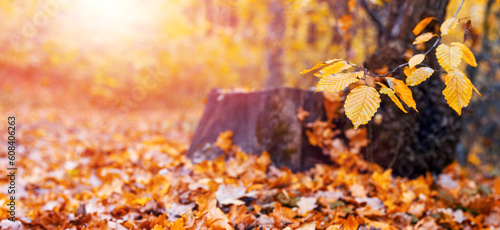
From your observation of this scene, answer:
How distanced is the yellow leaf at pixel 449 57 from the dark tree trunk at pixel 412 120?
4.31ft

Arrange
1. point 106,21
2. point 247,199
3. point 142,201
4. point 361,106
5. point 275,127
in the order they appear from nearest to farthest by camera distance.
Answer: point 361,106 → point 142,201 → point 247,199 → point 275,127 → point 106,21

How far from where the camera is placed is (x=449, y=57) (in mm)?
1148

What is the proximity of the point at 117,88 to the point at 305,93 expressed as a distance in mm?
8411

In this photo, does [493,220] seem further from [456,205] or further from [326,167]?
[326,167]

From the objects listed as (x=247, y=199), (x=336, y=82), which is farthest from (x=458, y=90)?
(x=247, y=199)

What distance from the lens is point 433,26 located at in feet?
7.93

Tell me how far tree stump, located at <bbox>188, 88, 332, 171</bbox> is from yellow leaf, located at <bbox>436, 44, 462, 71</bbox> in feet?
4.51

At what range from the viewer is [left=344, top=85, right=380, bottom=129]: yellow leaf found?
3.61 feet

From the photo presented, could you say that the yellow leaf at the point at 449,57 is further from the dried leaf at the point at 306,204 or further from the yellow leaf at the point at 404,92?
the dried leaf at the point at 306,204

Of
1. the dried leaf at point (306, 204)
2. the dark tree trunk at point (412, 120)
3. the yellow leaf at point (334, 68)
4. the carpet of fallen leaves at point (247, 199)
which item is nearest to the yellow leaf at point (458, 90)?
the yellow leaf at point (334, 68)

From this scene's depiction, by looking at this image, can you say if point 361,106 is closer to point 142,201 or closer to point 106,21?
point 142,201

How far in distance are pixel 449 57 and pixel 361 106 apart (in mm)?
368

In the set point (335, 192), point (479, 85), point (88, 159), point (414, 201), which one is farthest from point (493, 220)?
point (88, 159)

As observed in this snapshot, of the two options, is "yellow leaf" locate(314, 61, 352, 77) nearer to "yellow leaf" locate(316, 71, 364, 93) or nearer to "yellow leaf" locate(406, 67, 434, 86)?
"yellow leaf" locate(316, 71, 364, 93)
